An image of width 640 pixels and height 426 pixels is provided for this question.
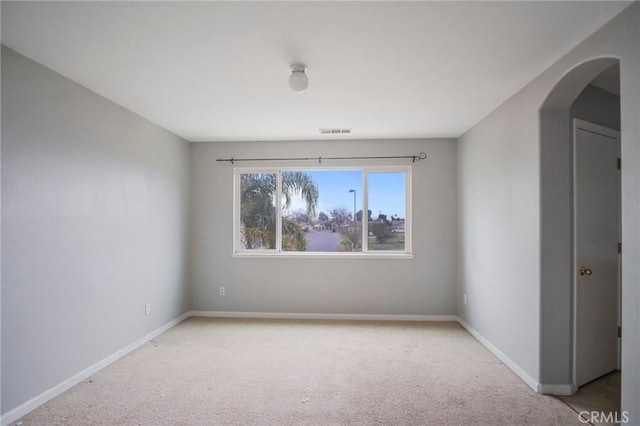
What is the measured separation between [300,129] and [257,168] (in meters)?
1.02

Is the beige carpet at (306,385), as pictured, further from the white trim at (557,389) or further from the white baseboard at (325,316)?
the white baseboard at (325,316)

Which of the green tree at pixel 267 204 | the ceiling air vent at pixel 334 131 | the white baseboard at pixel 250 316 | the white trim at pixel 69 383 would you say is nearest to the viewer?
the white trim at pixel 69 383

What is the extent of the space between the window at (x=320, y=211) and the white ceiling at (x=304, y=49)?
1.47m

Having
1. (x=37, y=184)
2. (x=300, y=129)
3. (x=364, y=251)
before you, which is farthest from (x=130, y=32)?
(x=364, y=251)

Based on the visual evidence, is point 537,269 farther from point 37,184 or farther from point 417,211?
point 37,184

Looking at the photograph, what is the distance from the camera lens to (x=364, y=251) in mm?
4777

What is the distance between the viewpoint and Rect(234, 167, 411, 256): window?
15.7ft

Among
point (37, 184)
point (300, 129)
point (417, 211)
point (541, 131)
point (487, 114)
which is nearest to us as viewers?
point (37, 184)

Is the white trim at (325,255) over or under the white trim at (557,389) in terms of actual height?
over

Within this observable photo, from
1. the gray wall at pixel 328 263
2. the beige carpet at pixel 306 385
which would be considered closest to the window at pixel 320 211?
the gray wall at pixel 328 263

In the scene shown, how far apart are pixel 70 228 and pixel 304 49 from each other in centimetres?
229

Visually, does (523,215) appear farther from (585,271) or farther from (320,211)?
(320,211)

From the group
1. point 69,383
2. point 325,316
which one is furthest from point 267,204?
point 69,383

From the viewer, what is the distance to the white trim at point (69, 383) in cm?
227
